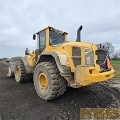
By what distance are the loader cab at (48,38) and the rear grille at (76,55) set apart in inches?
45.2

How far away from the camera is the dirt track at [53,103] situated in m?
4.75

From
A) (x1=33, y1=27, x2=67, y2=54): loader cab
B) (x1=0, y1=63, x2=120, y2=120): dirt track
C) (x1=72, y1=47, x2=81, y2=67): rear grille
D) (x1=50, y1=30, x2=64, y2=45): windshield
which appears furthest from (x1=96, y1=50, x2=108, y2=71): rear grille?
(x1=50, y1=30, x2=64, y2=45): windshield

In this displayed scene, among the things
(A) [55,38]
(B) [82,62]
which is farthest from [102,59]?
(A) [55,38]

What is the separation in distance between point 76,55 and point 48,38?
70.4 inches

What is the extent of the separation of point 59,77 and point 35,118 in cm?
143

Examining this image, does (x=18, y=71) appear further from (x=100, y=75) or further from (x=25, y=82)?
(x=100, y=75)

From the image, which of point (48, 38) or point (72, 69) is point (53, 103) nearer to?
point (72, 69)

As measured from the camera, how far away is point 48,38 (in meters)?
6.93

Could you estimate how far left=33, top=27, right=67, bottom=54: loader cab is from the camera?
692 centimetres

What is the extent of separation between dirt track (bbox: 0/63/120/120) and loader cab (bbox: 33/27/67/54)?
1.66 metres

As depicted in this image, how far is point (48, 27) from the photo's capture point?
694 cm

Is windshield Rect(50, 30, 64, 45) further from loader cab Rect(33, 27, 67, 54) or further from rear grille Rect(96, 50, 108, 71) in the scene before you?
rear grille Rect(96, 50, 108, 71)

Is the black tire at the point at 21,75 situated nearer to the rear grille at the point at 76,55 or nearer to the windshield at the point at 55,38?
the windshield at the point at 55,38

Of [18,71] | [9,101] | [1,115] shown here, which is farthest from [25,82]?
[1,115]
